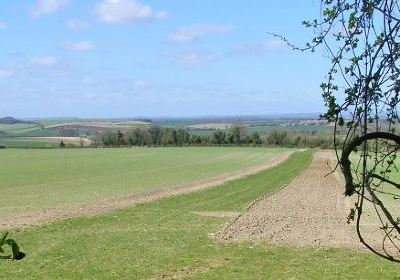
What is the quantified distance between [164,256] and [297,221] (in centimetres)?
824

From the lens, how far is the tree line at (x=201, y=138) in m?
130

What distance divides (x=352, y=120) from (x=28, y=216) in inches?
936

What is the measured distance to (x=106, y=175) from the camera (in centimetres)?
5516

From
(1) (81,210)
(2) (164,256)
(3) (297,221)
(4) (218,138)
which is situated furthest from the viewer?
(4) (218,138)

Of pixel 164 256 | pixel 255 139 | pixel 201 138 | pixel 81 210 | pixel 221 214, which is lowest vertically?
pixel 255 139

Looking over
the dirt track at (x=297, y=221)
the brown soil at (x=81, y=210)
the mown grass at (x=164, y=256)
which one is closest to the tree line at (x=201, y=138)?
the brown soil at (x=81, y=210)

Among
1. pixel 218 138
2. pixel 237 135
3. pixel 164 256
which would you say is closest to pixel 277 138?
pixel 237 135

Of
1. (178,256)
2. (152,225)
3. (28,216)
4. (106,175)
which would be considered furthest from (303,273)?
(106,175)

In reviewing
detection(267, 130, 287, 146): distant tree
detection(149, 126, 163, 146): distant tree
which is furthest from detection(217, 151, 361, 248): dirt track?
detection(149, 126, 163, 146): distant tree

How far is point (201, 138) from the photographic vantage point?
133750 mm

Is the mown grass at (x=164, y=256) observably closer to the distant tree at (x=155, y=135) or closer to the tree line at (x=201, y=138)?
the tree line at (x=201, y=138)

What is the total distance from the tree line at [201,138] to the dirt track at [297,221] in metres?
95.2

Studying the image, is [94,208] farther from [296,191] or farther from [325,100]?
[325,100]

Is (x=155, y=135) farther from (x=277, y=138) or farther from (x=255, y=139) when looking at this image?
(x=277, y=138)
